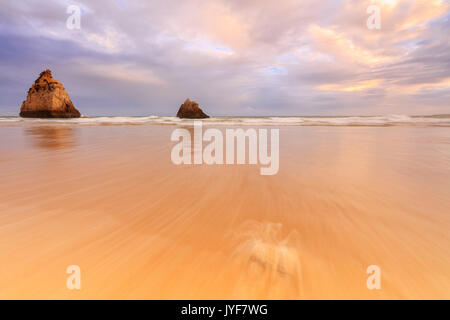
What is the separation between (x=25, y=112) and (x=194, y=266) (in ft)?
136

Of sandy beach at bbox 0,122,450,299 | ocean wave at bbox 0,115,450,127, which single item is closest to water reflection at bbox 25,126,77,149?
sandy beach at bbox 0,122,450,299

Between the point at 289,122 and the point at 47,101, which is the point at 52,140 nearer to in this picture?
the point at 289,122

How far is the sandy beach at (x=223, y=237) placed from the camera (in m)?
0.75

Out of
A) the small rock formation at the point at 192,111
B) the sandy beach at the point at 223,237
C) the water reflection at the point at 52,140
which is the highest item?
the small rock formation at the point at 192,111

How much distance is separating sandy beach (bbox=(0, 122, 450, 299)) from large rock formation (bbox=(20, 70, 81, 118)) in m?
34.9

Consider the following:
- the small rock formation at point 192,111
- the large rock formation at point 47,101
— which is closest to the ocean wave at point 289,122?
the large rock formation at point 47,101

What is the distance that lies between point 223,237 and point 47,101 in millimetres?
38162

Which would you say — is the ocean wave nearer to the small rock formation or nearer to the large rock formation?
the large rock formation

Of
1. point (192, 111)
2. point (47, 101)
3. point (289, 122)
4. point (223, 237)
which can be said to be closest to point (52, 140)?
point (223, 237)

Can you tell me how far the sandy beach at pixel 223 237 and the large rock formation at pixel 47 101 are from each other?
3492cm

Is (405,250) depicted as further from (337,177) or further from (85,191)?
(85,191)

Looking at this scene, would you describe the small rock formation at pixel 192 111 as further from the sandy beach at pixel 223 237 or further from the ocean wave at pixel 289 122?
the sandy beach at pixel 223 237

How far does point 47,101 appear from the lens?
27.7 meters
